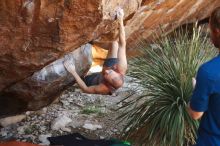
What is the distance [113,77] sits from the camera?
562 centimetres

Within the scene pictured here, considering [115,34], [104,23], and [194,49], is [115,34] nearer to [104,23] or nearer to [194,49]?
[194,49]

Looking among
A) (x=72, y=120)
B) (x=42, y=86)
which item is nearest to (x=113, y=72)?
(x=42, y=86)

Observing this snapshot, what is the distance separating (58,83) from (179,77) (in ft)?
5.44

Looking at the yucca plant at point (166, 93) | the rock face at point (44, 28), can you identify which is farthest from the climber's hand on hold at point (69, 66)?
the yucca plant at point (166, 93)

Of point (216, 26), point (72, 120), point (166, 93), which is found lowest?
point (72, 120)

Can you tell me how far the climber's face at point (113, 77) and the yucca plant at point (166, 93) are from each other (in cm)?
80

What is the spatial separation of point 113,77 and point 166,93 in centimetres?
100

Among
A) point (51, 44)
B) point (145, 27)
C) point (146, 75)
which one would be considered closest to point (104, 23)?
point (51, 44)

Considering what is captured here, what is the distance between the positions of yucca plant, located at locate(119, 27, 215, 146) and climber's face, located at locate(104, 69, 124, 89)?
80 centimetres

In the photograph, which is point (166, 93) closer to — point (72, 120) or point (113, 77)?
point (113, 77)

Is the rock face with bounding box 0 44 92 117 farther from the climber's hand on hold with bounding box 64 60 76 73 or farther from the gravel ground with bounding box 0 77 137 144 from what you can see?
the gravel ground with bounding box 0 77 137 144

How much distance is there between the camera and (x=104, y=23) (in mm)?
5277

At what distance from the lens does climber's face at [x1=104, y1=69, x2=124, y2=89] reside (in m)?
5.63

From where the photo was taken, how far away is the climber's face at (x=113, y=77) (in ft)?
18.5
